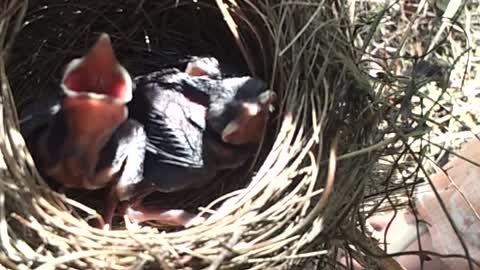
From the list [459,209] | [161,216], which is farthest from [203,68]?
[459,209]

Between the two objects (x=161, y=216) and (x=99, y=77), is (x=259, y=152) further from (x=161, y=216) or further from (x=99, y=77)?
(x=99, y=77)

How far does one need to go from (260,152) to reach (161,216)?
0.17 meters

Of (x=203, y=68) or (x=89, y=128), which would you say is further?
(x=203, y=68)

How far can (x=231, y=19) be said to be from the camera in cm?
168

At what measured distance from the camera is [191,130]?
164 cm

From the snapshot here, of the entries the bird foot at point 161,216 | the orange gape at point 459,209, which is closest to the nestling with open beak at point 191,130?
the bird foot at point 161,216

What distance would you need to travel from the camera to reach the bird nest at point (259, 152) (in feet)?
4.56

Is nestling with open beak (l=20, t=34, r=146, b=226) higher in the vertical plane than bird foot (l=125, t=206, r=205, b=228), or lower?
higher

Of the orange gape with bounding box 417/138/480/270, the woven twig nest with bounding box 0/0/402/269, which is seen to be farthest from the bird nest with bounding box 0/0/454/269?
the orange gape with bounding box 417/138/480/270

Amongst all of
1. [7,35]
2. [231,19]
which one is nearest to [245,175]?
[231,19]

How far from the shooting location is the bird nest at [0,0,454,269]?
4.56 ft

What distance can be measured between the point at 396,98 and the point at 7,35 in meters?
0.56

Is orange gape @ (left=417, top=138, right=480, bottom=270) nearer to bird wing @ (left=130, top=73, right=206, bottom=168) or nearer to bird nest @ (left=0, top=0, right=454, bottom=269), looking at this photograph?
bird nest @ (left=0, top=0, right=454, bottom=269)

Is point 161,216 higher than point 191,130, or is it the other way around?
point 191,130
